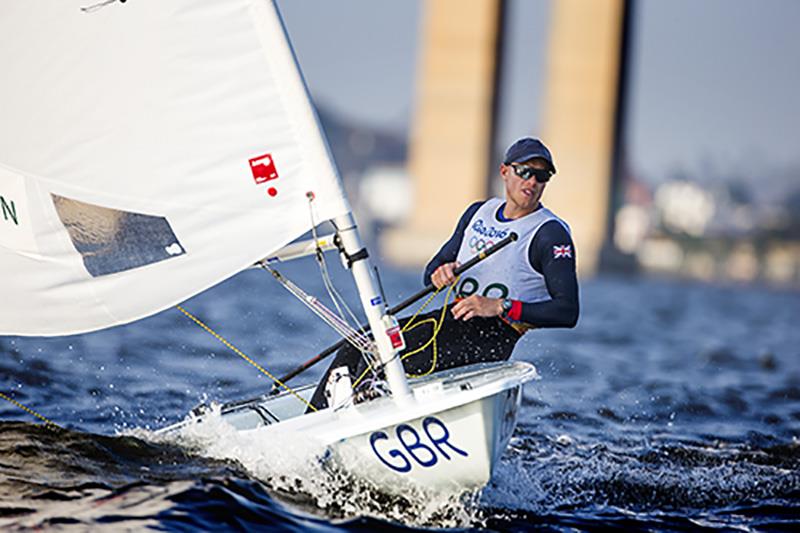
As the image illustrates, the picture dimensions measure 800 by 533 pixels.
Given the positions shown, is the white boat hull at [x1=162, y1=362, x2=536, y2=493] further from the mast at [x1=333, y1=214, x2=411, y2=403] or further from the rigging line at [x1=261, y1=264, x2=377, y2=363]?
the rigging line at [x1=261, y1=264, x2=377, y2=363]

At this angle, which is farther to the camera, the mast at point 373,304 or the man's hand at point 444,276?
the man's hand at point 444,276

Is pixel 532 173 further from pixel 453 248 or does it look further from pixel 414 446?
pixel 414 446

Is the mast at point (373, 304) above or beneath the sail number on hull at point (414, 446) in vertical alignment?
above

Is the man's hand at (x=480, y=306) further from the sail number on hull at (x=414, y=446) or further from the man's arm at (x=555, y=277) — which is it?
the sail number on hull at (x=414, y=446)

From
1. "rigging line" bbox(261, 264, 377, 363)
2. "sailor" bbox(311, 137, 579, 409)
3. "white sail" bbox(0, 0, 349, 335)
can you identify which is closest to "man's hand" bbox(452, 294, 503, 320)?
"sailor" bbox(311, 137, 579, 409)

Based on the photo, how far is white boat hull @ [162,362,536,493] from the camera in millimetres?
4582

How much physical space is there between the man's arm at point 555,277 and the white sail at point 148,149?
2.80ft

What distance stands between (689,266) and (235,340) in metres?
47.5

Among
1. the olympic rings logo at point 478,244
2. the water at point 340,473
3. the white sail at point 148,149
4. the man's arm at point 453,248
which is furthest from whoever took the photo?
the man's arm at point 453,248

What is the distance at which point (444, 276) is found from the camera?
4.97 m

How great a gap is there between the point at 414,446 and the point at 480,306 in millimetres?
611

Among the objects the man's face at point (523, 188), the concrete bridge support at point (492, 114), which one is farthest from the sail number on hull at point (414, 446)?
the concrete bridge support at point (492, 114)

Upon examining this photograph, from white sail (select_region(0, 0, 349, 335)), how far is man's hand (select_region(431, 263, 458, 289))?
23.4 inches

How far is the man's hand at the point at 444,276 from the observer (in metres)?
4.95
